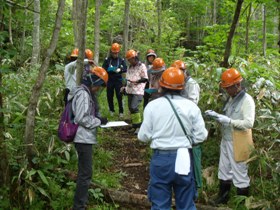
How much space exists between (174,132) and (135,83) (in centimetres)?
462

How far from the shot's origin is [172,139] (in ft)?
12.3

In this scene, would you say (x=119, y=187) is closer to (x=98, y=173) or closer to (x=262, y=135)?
(x=98, y=173)

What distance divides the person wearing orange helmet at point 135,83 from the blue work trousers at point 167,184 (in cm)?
438

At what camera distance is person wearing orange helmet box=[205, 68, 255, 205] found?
4754 mm

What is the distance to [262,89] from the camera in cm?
620

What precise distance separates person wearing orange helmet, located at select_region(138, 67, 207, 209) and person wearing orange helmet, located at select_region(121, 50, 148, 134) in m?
4.29

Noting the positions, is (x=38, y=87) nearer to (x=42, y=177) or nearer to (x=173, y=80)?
(x=42, y=177)

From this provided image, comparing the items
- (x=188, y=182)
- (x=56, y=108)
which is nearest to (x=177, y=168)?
(x=188, y=182)

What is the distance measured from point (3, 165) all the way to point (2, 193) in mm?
389

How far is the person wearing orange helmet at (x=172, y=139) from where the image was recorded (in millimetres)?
3756

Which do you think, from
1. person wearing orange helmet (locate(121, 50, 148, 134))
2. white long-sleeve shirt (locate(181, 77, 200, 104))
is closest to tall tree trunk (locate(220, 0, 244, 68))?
white long-sleeve shirt (locate(181, 77, 200, 104))

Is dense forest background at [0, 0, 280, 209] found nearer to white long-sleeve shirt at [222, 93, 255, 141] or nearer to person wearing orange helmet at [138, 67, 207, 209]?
white long-sleeve shirt at [222, 93, 255, 141]

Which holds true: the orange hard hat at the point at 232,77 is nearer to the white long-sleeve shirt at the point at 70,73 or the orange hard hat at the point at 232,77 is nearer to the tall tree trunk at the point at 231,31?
the tall tree trunk at the point at 231,31

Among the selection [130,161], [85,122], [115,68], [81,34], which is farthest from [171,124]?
[115,68]
